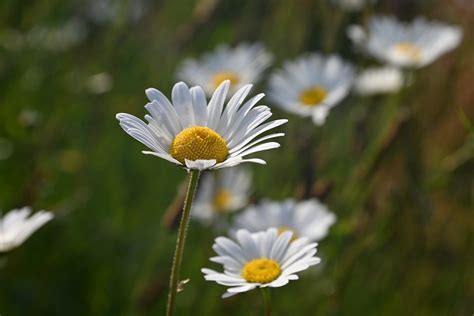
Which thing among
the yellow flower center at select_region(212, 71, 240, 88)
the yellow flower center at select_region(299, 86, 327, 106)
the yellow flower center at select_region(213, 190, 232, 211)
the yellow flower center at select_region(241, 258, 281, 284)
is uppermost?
the yellow flower center at select_region(212, 71, 240, 88)

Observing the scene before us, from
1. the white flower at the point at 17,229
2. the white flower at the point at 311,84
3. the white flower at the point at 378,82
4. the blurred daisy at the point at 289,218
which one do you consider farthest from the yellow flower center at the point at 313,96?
the white flower at the point at 17,229

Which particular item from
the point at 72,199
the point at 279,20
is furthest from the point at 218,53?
the point at 72,199

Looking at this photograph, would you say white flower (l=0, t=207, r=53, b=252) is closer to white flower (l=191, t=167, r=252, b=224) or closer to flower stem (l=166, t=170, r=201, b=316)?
flower stem (l=166, t=170, r=201, b=316)

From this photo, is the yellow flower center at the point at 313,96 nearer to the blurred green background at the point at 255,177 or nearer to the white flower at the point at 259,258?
the blurred green background at the point at 255,177

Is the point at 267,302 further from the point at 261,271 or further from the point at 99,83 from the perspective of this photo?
the point at 99,83

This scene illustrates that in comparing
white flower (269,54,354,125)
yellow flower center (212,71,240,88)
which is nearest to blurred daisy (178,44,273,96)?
yellow flower center (212,71,240,88)

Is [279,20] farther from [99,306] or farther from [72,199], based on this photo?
[99,306]
